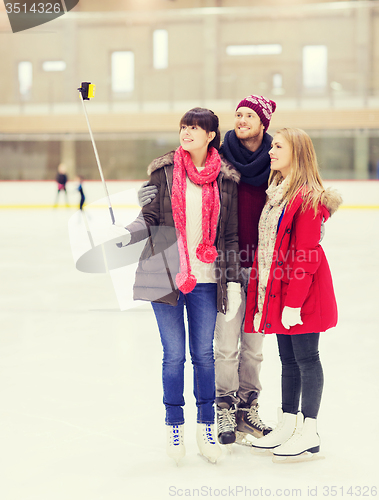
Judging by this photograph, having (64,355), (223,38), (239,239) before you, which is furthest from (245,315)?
(223,38)

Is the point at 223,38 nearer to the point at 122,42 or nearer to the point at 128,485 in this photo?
the point at 122,42

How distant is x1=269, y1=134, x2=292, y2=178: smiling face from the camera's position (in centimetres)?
223

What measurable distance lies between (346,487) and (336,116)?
1710 centimetres

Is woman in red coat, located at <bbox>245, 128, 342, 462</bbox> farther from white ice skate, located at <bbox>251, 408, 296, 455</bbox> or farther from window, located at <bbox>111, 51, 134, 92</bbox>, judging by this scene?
window, located at <bbox>111, 51, 134, 92</bbox>

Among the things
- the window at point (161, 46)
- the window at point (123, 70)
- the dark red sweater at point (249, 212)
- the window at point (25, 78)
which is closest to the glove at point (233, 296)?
the dark red sweater at point (249, 212)

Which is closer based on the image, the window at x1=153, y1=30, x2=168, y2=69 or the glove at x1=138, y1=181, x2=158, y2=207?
the glove at x1=138, y1=181, x2=158, y2=207

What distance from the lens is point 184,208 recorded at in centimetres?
220

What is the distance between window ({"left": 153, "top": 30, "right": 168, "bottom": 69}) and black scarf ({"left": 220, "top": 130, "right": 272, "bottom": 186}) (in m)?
19.1

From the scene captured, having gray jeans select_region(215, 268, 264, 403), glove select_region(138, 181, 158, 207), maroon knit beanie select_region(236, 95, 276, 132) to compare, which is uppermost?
maroon knit beanie select_region(236, 95, 276, 132)

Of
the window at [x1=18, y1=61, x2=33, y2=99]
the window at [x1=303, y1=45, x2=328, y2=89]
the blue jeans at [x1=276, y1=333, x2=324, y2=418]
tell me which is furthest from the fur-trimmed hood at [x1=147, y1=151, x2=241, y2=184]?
the window at [x1=18, y1=61, x2=33, y2=99]

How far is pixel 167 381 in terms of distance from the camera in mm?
2303

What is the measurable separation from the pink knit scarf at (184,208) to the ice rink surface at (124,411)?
0.74 meters

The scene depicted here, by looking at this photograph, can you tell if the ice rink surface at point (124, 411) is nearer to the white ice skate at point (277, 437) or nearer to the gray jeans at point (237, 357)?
the white ice skate at point (277, 437)

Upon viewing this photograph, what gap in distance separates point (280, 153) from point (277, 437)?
1158 mm
